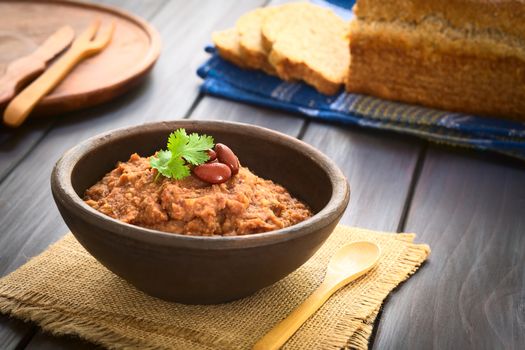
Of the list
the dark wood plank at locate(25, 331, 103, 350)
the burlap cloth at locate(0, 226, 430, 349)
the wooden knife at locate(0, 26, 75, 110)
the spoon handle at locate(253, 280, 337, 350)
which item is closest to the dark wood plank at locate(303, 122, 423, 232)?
the burlap cloth at locate(0, 226, 430, 349)

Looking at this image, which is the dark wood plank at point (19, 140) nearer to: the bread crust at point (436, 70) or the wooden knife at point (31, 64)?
the wooden knife at point (31, 64)

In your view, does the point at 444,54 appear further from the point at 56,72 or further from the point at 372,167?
the point at 56,72

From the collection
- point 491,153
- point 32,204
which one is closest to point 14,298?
point 32,204

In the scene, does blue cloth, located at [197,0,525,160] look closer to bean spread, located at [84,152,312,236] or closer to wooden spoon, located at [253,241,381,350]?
wooden spoon, located at [253,241,381,350]

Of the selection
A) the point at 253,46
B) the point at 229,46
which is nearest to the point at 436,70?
the point at 253,46

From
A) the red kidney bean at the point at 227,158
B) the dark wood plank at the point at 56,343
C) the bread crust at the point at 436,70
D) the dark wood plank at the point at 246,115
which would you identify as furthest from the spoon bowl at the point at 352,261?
the bread crust at the point at 436,70
